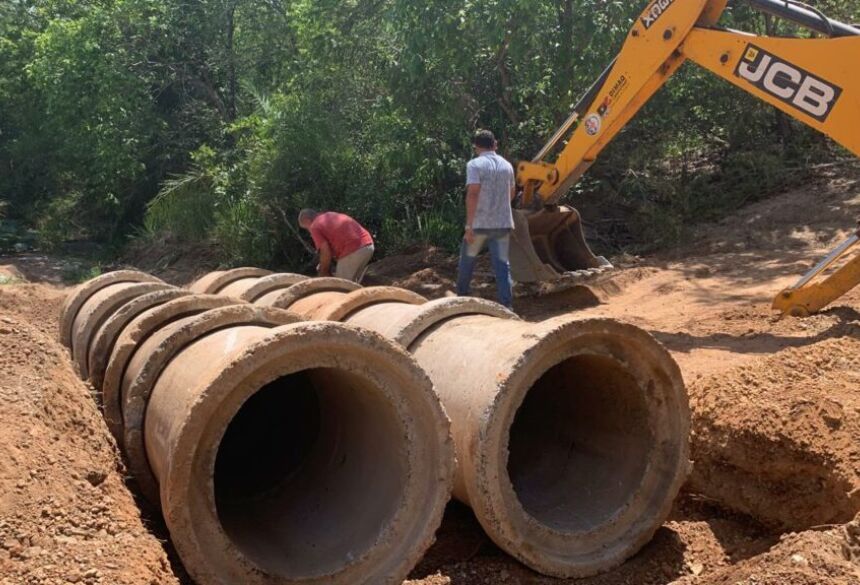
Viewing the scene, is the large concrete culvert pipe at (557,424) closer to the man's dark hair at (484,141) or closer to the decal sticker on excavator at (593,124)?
the man's dark hair at (484,141)

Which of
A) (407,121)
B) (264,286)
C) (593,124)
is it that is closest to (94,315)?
(264,286)

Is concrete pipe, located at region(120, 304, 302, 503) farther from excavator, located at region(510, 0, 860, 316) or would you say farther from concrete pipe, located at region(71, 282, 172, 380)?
excavator, located at region(510, 0, 860, 316)

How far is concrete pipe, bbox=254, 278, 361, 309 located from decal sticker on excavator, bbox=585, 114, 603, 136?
3.45m

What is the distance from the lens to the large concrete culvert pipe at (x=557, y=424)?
3.58 metres

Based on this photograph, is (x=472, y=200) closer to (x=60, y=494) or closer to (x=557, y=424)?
(x=557, y=424)

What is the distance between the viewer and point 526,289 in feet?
30.2

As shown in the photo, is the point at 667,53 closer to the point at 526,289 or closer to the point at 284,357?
the point at 526,289

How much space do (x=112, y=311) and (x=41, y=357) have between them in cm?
171

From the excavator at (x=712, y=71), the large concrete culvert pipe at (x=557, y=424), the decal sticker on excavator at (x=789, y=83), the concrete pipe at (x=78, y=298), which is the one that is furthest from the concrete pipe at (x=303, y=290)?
the decal sticker on excavator at (x=789, y=83)

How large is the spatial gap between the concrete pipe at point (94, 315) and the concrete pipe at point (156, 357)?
170 centimetres

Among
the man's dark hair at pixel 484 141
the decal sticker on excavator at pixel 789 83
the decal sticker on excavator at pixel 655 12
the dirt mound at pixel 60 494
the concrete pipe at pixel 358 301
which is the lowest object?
the dirt mound at pixel 60 494

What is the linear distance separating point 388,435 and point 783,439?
211 cm

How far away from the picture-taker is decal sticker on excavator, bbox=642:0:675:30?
25.2 ft

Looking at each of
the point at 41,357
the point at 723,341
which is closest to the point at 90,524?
the point at 41,357
